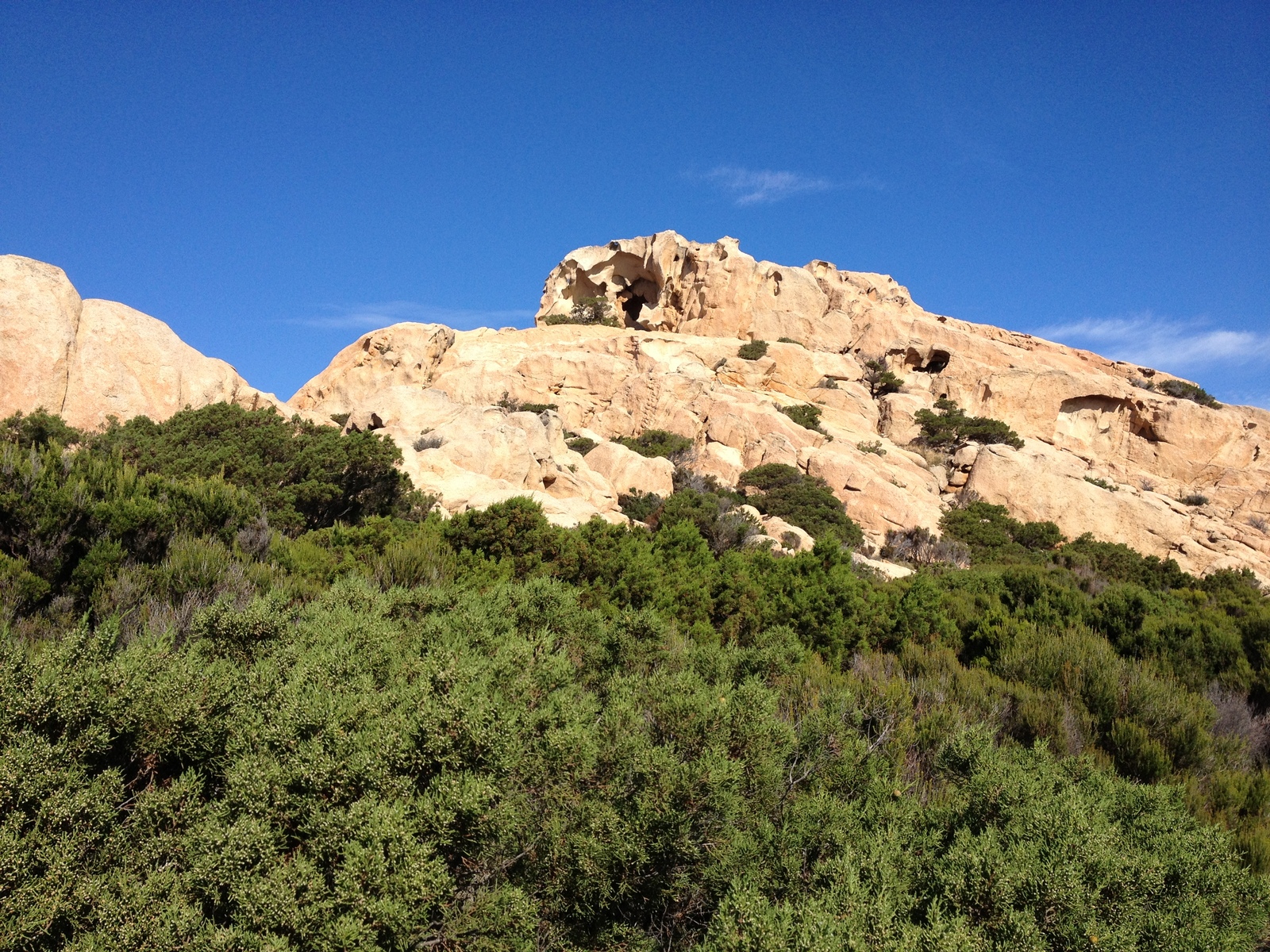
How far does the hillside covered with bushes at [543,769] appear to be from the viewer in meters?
3.69

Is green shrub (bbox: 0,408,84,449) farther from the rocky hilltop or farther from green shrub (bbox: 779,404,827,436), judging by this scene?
green shrub (bbox: 779,404,827,436)

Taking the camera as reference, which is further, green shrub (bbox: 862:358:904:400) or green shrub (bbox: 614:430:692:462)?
green shrub (bbox: 862:358:904:400)

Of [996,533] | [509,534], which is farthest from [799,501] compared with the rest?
[509,534]

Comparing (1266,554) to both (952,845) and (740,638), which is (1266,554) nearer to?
(740,638)

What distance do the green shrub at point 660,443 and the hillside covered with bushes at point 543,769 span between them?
17.9 meters

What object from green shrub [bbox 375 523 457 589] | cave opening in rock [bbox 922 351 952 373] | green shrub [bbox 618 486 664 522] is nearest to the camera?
green shrub [bbox 375 523 457 589]

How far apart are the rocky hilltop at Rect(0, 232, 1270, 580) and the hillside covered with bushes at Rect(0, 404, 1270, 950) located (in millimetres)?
8340

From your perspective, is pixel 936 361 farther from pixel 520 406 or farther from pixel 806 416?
pixel 520 406

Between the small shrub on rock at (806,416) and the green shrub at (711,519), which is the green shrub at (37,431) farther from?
the small shrub on rock at (806,416)

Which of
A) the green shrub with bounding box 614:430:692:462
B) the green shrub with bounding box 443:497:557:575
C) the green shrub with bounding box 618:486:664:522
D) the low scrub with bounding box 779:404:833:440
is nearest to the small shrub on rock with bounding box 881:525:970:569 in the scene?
the low scrub with bounding box 779:404:833:440

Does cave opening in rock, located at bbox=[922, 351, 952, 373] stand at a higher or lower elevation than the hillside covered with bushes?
higher

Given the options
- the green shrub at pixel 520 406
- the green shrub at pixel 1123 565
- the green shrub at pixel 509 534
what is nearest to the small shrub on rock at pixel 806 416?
the green shrub at pixel 1123 565

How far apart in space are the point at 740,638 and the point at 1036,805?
658 centimetres

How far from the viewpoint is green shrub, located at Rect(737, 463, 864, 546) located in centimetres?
2358
